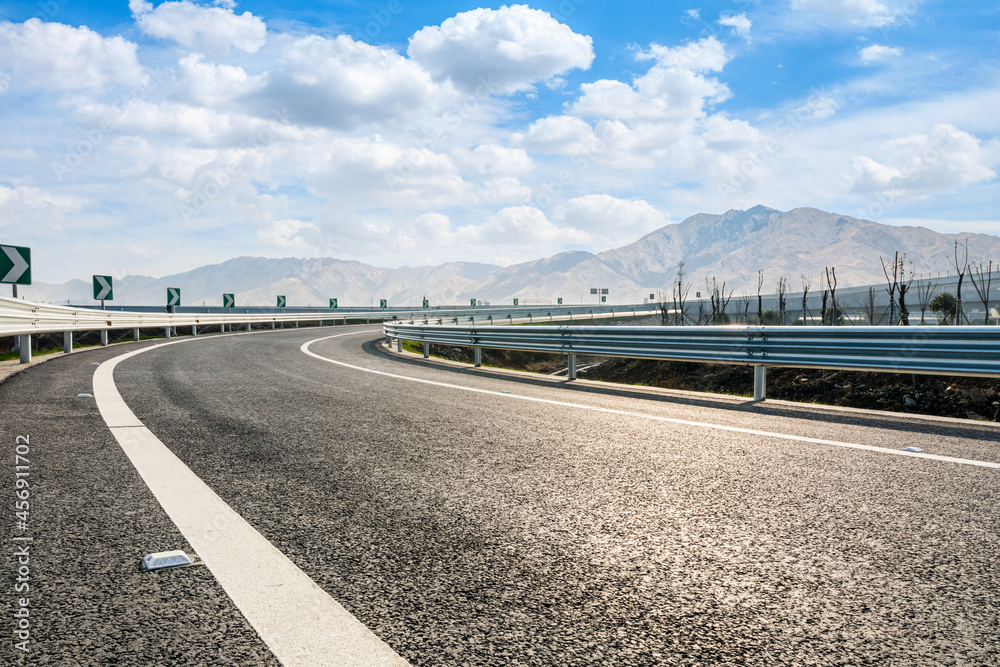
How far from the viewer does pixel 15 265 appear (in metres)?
14.1

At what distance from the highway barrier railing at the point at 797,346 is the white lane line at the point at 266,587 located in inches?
253

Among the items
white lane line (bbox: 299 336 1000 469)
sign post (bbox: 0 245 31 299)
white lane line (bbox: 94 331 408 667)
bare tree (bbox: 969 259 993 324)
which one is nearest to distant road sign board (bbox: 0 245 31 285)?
sign post (bbox: 0 245 31 299)

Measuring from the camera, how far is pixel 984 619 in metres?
2.24

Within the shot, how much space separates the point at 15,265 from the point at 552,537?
50.9 feet

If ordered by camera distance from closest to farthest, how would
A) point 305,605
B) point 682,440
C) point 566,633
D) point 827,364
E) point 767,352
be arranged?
point 566,633 < point 305,605 < point 682,440 < point 827,364 < point 767,352

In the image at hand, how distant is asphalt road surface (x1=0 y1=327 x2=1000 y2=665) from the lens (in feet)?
7.00

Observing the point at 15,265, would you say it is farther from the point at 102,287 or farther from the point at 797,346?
the point at 797,346

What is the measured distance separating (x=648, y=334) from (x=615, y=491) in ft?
19.3

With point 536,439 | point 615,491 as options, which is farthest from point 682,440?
point 615,491

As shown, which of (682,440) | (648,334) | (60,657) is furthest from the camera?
(648,334)

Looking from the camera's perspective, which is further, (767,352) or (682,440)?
(767,352)

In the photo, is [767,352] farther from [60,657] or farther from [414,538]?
[60,657]

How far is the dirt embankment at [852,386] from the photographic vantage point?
8.77 meters

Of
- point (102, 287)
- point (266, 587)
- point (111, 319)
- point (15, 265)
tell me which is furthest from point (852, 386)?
point (102, 287)
